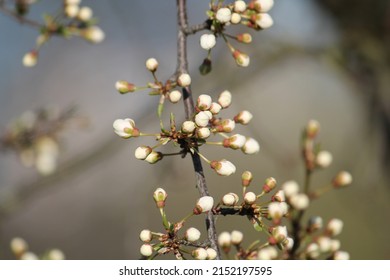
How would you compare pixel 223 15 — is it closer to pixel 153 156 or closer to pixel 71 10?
pixel 153 156

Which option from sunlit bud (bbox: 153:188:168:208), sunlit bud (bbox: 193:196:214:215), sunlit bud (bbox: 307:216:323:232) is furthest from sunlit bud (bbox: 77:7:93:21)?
sunlit bud (bbox: 307:216:323:232)

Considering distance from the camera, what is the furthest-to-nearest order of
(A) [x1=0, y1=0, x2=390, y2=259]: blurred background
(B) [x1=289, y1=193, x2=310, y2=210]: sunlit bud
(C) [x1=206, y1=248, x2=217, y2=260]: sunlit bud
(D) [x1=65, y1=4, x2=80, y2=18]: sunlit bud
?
(A) [x1=0, y1=0, x2=390, y2=259]: blurred background < (D) [x1=65, y1=4, x2=80, y2=18]: sunlit bud < (C) [x1=206, y1=248, x2=217, y2=260]: sunlit bud < (B) [x1=289, y1=193, x2=310, y2=210]: sunlit bud

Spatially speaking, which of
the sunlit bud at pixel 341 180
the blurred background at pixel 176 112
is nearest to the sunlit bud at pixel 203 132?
the sunlit bud at pixel 341 180

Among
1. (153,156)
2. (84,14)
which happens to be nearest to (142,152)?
(153,156)

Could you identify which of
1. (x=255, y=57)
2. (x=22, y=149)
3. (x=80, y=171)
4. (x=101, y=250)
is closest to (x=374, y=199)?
(x=255, y=57)

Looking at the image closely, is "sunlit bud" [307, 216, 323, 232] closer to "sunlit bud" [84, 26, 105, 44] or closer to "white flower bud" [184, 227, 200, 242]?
"white flower bud" [184, 227, 200, 242]

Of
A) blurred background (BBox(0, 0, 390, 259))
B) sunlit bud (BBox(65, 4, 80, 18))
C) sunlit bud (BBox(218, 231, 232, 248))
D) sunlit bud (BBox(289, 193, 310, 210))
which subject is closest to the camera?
sunlit bud (BBox(289, 193, 310, 210))
